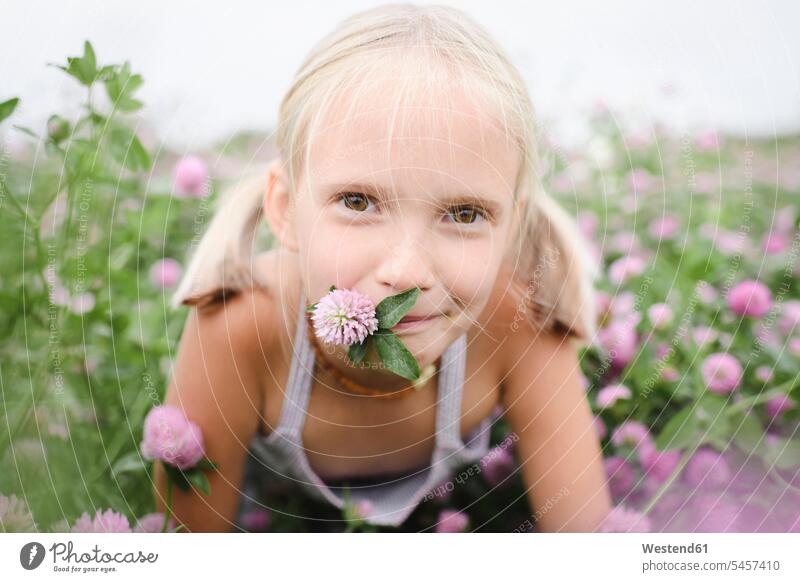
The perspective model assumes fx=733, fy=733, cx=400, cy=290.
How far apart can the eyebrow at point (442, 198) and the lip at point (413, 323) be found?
77 mm

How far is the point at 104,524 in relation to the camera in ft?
1.66

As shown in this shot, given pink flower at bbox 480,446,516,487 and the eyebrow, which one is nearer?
the eyebrow

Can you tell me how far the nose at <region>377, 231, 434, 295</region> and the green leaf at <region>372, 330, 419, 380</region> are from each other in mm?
28

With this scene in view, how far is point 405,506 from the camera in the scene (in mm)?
559

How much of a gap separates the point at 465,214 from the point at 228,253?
0.64ft

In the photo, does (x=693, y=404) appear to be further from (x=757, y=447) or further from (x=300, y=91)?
(x=300, y=91)

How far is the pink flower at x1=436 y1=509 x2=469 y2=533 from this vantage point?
0.55m

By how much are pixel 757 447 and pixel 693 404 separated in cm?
6

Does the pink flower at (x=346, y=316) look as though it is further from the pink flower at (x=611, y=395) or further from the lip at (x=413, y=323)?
the pink flower at (x=611, y=395)

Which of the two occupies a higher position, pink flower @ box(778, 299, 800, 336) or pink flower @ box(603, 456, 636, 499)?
pink flower @ box(778, 299, 800, 336)

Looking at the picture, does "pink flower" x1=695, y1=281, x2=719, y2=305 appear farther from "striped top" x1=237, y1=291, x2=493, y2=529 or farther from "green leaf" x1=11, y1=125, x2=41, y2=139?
"green leaf" x1=11, y1=125, x2=41, y2=139

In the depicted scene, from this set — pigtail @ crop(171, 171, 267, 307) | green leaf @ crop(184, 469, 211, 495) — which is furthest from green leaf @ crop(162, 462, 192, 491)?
pigtail @ crop(171, 171, 267, 307)

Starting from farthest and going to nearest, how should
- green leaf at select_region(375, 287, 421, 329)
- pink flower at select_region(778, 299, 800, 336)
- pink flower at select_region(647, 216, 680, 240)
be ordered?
pink flower at select_region(647, 216, 680, 240) → pink flower at select_region(778, 299, 800, 336) → green leaf at select_region(375, 287, 421, 329)

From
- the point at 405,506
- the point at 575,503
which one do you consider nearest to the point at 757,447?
the point at 575,503
